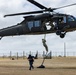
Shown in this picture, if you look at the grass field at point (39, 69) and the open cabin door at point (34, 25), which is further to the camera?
the open cabin door at point (34, 25)

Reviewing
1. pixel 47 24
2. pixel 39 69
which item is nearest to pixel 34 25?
pixel 47 24

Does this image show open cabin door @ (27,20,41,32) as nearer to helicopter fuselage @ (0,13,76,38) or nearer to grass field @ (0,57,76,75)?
helicopter fuselage @ (0,13,76,38)

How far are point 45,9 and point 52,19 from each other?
1.48m

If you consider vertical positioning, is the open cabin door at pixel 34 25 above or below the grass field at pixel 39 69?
above

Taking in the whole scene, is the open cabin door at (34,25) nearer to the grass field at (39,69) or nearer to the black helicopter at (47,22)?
the black helicopter at (47,22)

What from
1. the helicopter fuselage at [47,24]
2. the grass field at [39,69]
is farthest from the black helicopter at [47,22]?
the grass field at [39,69]

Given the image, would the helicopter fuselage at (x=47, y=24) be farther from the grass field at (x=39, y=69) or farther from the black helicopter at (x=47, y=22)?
the grass field at (x=39, y=69)

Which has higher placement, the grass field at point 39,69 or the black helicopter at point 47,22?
the black helicopter at point 47,22

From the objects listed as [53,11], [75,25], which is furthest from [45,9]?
[75,25]

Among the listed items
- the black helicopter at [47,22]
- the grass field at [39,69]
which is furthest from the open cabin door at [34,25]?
the grass field at [39,69]

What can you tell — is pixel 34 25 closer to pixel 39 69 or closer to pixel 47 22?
pixel 47 22

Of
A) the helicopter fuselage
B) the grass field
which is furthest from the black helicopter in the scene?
the grass field

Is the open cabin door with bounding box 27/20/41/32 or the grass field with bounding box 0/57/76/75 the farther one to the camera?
the open cabin door with bounding box 27/20/41/32

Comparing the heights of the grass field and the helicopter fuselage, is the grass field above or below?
below
